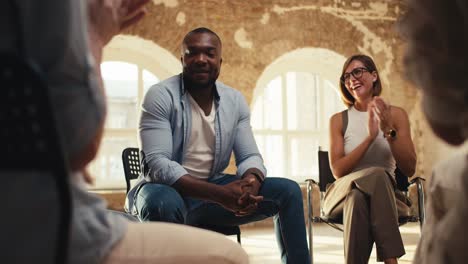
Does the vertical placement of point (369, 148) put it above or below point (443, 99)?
below

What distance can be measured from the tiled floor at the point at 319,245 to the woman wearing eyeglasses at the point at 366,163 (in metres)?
1.33

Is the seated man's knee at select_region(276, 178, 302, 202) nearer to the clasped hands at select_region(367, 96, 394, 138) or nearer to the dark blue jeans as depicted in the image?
the dark blue jeans

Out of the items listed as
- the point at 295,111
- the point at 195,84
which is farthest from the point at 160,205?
the point at 295,111

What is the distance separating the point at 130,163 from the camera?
3342 mm

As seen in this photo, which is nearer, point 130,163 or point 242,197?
point 242,197

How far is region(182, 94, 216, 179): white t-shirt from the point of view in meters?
2.74

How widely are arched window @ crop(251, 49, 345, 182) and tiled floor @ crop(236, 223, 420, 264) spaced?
4.80ft

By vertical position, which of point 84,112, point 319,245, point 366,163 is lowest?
point 319,245

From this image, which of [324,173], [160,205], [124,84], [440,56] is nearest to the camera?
[440,56]

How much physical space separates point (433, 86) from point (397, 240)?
2.15 meters

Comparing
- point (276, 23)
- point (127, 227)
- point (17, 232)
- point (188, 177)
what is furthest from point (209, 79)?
point (276, 23)

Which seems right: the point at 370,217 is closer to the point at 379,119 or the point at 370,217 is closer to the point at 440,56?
the point at 379,119

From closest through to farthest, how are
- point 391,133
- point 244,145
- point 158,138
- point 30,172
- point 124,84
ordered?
point 30,172, point 158,138, point 244,145, point 391,133, point 124,84

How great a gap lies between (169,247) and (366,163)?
243 cm
